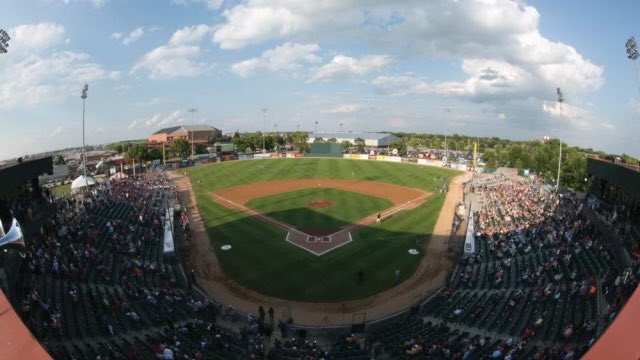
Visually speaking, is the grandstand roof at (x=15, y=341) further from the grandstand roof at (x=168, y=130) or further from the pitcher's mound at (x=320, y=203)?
the grandstand roof at (x=168, y=130)

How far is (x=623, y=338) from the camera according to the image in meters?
5.12

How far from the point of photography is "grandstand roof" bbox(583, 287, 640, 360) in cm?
498

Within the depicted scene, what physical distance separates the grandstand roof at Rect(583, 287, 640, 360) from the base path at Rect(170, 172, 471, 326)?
1454 centimetres

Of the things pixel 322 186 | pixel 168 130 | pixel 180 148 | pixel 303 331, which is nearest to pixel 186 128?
pixel 168 130

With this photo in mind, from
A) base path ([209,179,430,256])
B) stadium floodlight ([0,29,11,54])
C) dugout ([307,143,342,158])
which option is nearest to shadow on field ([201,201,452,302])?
base path ([209,179,430,256])

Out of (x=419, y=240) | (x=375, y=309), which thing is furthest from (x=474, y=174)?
(x=375, y=309)

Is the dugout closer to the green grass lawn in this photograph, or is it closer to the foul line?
the green grass lawn

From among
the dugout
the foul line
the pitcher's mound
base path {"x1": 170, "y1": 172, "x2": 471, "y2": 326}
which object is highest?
the dugout

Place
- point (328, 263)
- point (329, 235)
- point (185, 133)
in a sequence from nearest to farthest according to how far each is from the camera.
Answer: point (328, 263)
point (329, 235)
point (185, 133)

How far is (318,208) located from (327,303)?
19984 mm

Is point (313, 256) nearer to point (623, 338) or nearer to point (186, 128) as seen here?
point (623, 338)

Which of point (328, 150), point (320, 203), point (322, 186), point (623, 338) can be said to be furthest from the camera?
point (328, 150)

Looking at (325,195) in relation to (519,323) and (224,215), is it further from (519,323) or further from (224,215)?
(519,323)

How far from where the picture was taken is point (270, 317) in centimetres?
1838
